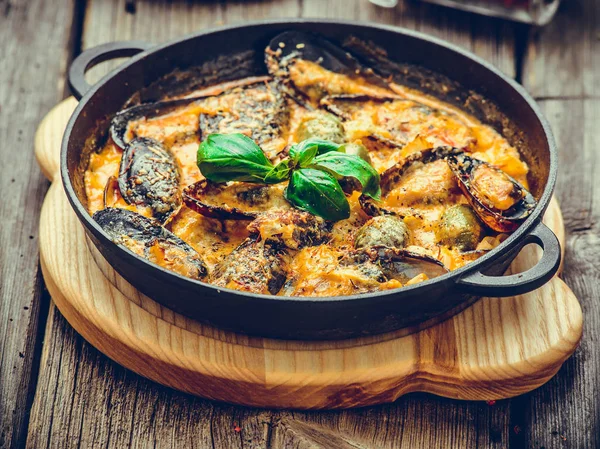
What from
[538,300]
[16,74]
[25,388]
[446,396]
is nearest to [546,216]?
[538,300]

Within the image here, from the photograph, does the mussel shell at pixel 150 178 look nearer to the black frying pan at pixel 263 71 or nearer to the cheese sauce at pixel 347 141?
the cheese sauce at pixel 347 141

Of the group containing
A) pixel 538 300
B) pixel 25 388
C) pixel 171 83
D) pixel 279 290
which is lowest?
pixel 25 388

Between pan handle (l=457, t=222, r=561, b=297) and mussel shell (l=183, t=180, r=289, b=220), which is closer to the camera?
pan handle (l=457, t=222, r=561, b=297)

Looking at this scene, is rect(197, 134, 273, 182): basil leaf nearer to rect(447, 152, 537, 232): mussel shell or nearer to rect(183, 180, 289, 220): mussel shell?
rect(183, 180, 289, 220): mussel shell

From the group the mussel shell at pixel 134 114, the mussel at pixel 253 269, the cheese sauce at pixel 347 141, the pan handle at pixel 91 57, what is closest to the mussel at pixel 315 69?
the cheese sauce at pixel 347 141

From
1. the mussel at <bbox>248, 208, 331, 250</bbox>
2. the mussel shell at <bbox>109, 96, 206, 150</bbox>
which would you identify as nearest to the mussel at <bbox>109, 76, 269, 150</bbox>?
the mussel shell at <bbox>109, 96, 206, 150</bbox>

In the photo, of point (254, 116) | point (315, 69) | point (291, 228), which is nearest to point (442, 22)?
point (315, 69)

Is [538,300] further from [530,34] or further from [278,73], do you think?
[530,34]
